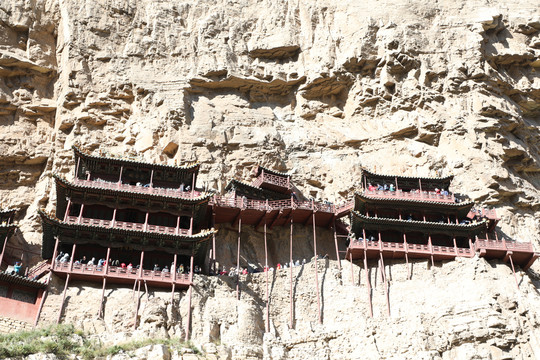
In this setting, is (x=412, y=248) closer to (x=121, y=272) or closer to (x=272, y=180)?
(x=272, y=180)

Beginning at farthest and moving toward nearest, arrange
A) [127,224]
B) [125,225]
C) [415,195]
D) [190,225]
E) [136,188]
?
1. [415,195]
2. [136,188]
3. [190,225]
4. [127,224]
5. [125,225]

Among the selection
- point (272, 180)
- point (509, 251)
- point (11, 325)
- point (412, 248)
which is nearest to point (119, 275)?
point (11, 325)

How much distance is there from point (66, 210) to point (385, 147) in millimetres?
23357

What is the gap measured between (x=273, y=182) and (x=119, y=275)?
1301 centimetres

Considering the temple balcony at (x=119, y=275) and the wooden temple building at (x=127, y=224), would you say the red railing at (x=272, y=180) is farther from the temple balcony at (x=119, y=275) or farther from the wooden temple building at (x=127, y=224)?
the temple balcony at (x=119, y=275)

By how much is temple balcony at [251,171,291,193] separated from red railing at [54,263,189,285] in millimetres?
10189

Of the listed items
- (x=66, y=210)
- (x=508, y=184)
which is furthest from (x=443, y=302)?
(x=66, y=210)

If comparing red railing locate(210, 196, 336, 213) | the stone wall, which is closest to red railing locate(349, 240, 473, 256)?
red railing locate(210, 196, 336, 213)

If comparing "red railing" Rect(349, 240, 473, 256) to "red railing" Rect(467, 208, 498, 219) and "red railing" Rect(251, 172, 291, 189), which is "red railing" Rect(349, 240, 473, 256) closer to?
"red railing" Rect(467, 208, 498, 219)

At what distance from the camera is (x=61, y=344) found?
88.6ft

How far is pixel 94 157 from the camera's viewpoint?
123 feet

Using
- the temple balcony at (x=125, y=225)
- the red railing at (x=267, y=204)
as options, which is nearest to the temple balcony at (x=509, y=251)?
the red railing at (x=267, y=204)

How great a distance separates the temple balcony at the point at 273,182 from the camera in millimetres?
41656

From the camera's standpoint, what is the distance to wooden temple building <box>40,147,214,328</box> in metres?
33.0
